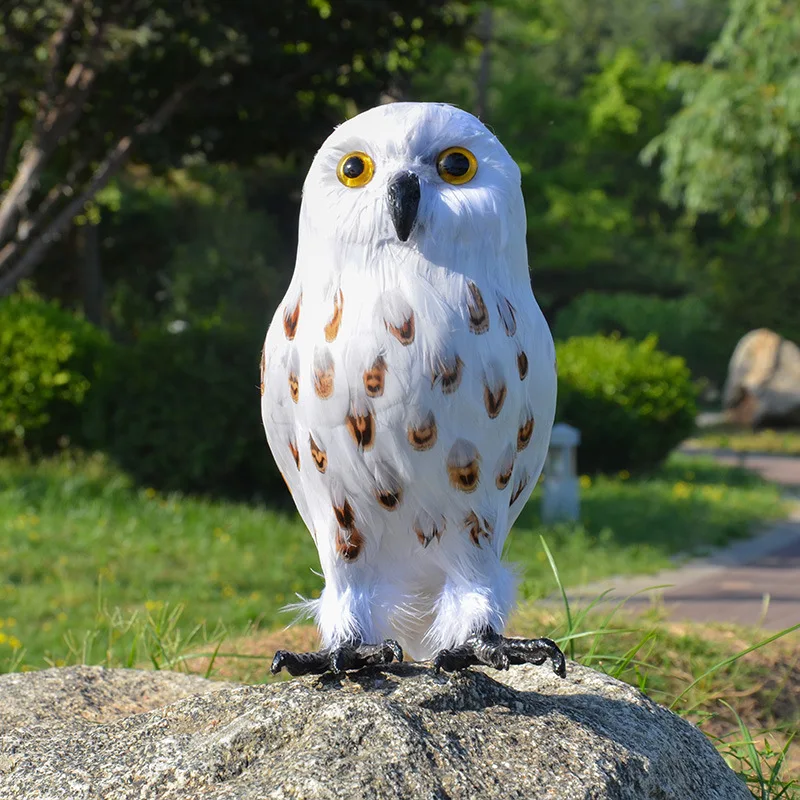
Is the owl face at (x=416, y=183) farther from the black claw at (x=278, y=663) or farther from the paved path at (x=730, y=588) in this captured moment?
→ the paved path at (x=730, y=588)

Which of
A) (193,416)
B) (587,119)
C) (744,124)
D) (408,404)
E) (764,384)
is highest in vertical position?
(587,119)

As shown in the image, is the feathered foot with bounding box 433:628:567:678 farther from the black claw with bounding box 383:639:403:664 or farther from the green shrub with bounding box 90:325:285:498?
the green shrub with bounding box 90:325:285:498

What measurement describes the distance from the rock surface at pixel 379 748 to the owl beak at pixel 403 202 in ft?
3.33

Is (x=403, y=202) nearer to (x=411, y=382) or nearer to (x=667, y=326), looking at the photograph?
(x=411, y=382)

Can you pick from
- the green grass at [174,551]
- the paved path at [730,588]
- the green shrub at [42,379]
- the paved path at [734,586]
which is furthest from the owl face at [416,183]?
the green shrub at [42,379]

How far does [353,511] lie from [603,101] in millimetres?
23126

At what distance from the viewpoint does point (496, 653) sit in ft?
7.40

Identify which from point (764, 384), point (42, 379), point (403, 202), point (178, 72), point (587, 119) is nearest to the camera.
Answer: point (403, 202)

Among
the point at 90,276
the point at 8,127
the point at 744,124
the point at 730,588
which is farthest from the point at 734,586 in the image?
the point at 90,276

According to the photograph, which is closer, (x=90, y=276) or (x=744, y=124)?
(x=744, y=124)

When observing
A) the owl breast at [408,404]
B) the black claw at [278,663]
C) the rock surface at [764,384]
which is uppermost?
the owl breast at [408,404]

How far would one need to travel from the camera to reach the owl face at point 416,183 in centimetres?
232

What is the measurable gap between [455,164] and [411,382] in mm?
523

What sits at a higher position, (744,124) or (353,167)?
(744,124)
